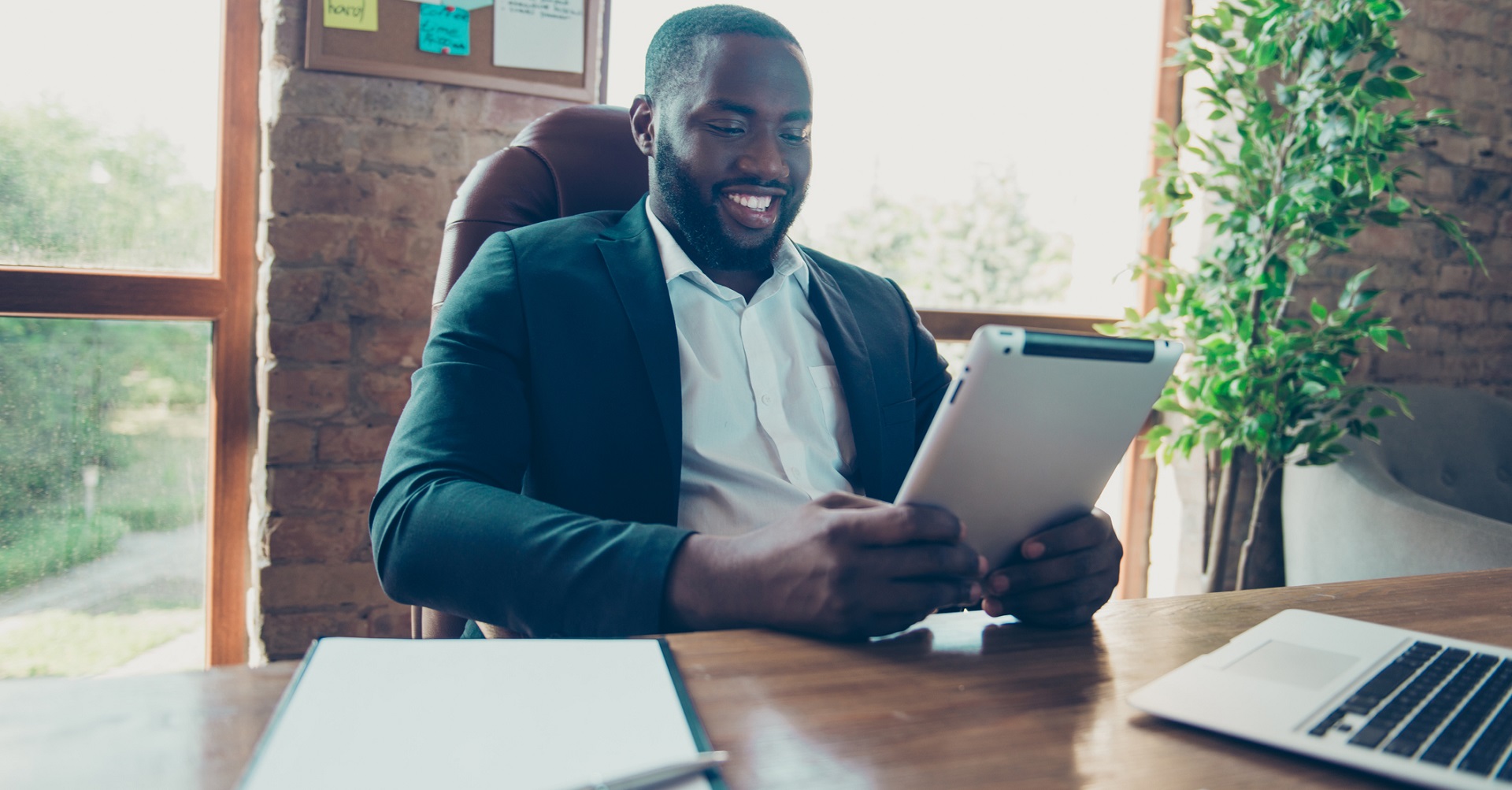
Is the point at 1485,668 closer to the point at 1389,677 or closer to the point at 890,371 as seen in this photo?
the point at 1389,677

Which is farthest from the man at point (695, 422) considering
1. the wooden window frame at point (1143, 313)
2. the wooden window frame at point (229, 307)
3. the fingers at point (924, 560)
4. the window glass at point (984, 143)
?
the wooden window frame at point (1143, 313)

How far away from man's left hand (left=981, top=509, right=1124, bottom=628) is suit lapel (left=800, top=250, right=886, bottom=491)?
17.3 inches

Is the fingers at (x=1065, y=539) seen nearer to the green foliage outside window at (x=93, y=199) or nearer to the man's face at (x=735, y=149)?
the man's face at (x=735, y=149)

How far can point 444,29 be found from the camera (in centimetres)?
183

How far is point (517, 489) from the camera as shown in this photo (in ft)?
3.52

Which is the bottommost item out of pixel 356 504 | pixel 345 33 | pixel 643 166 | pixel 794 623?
pixel 356 504

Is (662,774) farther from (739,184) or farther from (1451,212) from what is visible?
(1451,212)

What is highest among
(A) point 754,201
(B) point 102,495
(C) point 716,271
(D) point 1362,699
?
(A) point 754,201

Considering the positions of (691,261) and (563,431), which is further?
(691,261)

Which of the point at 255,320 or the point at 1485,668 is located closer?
the point at 1485,668

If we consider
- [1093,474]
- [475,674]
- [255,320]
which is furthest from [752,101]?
[255,320]

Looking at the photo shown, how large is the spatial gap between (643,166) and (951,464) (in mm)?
883

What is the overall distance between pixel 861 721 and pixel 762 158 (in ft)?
3.00

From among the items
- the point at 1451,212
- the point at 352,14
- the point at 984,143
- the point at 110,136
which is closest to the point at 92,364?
the point at 110,136
